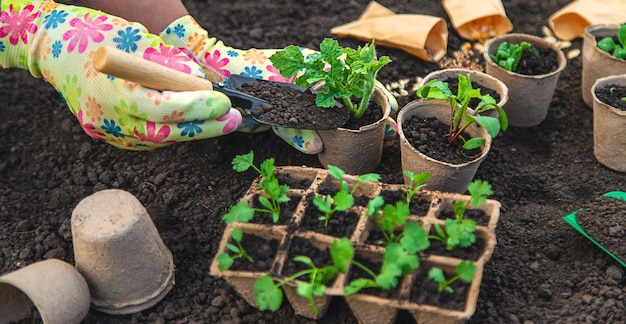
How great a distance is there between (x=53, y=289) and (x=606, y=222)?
3.97 feet

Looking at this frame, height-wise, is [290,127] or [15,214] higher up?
[290,127]

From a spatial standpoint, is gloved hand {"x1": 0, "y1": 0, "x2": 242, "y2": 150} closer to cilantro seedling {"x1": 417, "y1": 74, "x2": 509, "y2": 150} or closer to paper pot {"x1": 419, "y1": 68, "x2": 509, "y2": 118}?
cilantro seedling {"x1": 417, "y1": 74, "x2": 509, "y2": 150}

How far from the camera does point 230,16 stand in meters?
2.29

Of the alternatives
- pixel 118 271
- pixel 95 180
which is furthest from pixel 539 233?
pixel 95 180

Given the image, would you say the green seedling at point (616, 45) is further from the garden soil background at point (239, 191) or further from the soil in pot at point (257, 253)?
the soil in pot at point (257, 253)

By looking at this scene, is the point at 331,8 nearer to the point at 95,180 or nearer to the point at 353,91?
the point at 353,91

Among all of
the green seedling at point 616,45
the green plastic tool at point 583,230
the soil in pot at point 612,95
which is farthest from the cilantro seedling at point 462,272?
the green seedling at point 616,45

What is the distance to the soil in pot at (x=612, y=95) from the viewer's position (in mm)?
1729

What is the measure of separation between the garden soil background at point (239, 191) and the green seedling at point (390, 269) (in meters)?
0.20

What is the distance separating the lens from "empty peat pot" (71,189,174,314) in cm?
128

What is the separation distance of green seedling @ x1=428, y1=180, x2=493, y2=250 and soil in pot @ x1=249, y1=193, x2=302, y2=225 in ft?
0.98

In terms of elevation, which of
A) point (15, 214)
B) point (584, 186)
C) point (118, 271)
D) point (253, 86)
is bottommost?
point (584, 186)

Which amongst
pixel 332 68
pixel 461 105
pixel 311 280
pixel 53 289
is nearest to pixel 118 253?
pixel 53 289

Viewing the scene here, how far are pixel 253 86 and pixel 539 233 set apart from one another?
0.80 m
